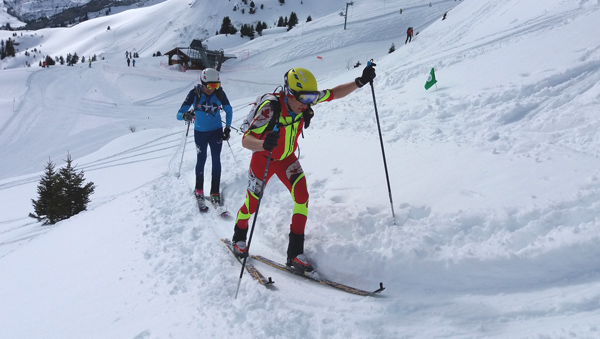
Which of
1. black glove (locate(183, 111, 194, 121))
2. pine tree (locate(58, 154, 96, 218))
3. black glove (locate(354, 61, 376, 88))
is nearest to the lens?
black glove (locate(354, 61, 376, 88))

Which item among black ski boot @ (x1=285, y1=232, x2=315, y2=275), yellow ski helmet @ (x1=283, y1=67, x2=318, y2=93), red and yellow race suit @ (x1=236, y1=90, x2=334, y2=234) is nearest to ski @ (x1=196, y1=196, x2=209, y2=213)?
red and yellow race suit @ (x1=236, y1=90, x2=334, y2=234)

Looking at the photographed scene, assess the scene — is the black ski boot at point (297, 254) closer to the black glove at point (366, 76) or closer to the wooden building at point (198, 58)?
the black glove at point (366, 76)

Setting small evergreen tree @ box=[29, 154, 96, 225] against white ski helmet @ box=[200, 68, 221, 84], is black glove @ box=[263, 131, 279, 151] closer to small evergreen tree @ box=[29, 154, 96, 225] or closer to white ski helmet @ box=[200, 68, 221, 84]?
white ski helmet @ box=[200, 68, 221, 84]

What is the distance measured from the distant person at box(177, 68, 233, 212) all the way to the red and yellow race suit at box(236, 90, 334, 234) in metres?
2.18

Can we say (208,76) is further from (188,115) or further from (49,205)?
(49,205)

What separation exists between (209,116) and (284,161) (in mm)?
2704

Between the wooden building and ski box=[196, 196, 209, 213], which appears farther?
the wooden building

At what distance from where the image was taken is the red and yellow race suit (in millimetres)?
3643

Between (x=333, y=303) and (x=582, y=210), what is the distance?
2.71 meters

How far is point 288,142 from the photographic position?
387cm

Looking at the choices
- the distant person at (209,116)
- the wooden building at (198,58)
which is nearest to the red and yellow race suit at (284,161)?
the distant person at (209,116)

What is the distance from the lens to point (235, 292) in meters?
3.49

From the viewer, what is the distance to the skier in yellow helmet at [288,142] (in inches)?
139

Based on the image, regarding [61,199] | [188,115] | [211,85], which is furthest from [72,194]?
[211,85]
